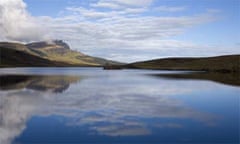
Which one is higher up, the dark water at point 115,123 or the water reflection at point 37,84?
the water reflection at point 37,84

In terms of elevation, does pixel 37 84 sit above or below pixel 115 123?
above

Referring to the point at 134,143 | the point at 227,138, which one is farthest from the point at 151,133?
the point at 227,138

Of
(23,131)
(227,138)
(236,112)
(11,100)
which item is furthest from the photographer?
(11,100)

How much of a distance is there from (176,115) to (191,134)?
17.8 ft

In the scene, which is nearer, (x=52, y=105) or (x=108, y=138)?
(x=108, y=138)

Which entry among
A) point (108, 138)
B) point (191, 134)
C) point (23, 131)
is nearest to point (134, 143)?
point (108, 138)

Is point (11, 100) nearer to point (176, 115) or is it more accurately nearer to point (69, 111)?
point (69, 111)

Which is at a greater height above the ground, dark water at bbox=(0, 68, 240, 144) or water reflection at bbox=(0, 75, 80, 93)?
water reflection at bbox=(0, 75, 80, 93)

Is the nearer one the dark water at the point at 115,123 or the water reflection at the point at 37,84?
the dark water at the point at 115,123

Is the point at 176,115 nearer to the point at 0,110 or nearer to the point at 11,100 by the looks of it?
the point at 0,110

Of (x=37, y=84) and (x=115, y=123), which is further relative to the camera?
(x=37, y=84)

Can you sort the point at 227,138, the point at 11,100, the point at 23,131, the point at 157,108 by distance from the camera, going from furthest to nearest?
the point at 11,100
the point at 157,108
the point at 23,131
the point at 227,138

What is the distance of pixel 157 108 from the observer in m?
23.8

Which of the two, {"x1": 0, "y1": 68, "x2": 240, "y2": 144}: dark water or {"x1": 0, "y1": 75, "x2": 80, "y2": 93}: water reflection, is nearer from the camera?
{"x1": 0, "y1": 68, "x2": 240, "y2": 144}: dark water
